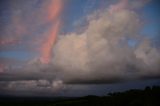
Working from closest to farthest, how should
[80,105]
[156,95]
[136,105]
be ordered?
[136,105] < [156,95] < [80,105]

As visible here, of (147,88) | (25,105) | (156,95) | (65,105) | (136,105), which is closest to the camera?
(136,105)

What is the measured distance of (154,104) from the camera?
150 ft

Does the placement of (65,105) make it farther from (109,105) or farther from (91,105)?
(109,105)

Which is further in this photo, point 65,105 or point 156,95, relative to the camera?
point 65,105

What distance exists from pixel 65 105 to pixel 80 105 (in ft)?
35.7

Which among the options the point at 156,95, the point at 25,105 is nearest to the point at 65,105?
the point at 25,105

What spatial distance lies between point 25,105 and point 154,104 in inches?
2910

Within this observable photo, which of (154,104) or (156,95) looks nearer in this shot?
(154,104)

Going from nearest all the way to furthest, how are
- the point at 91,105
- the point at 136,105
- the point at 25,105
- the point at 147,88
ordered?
the point at 136,105, the point at 147,88, the point at 91,105, the point at 25,105

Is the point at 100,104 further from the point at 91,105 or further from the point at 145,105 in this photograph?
the point at 145,105

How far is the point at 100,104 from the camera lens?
6581 cm

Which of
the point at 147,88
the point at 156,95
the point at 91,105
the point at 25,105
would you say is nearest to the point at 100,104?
the point at 91,105

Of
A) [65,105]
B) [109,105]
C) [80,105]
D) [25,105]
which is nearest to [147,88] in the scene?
[109,105]

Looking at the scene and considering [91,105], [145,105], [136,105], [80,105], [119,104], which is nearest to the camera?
[145,105]
